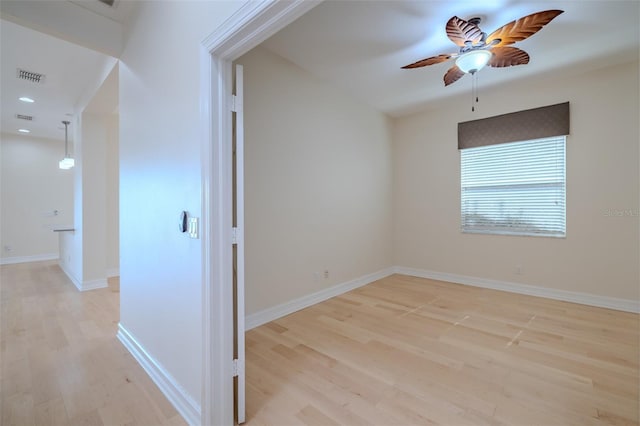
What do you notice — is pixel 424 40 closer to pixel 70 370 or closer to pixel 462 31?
pixel 462 31

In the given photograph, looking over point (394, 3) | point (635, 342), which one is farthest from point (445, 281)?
point (394, 3)

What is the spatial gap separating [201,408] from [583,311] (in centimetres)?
411

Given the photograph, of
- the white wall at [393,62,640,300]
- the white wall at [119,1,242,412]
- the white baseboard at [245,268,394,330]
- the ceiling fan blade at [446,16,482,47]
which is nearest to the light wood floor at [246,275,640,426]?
the white baseboard at [245,268,394,330]

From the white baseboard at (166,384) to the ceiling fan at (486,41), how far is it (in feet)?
10.5

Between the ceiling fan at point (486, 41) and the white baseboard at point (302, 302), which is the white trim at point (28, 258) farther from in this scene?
the ceiling fan at point (486, 41)

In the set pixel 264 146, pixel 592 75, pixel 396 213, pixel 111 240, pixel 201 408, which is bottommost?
pixel 201 408

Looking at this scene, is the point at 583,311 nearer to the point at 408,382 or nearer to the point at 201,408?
the point at 408,382

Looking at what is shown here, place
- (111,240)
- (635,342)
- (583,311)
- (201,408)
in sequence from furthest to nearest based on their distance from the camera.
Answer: (111,240) → (583,311) → (635,342) → (201,408)

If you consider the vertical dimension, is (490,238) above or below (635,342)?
above

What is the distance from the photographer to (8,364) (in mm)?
2148

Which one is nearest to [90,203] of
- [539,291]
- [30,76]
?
[30,76]

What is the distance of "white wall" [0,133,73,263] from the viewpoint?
19.2ft

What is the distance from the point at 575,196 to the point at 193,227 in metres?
4.48

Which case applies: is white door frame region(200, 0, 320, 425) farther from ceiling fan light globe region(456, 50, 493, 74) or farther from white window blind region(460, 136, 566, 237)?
white window blind region(460, 136, 566, 237)
